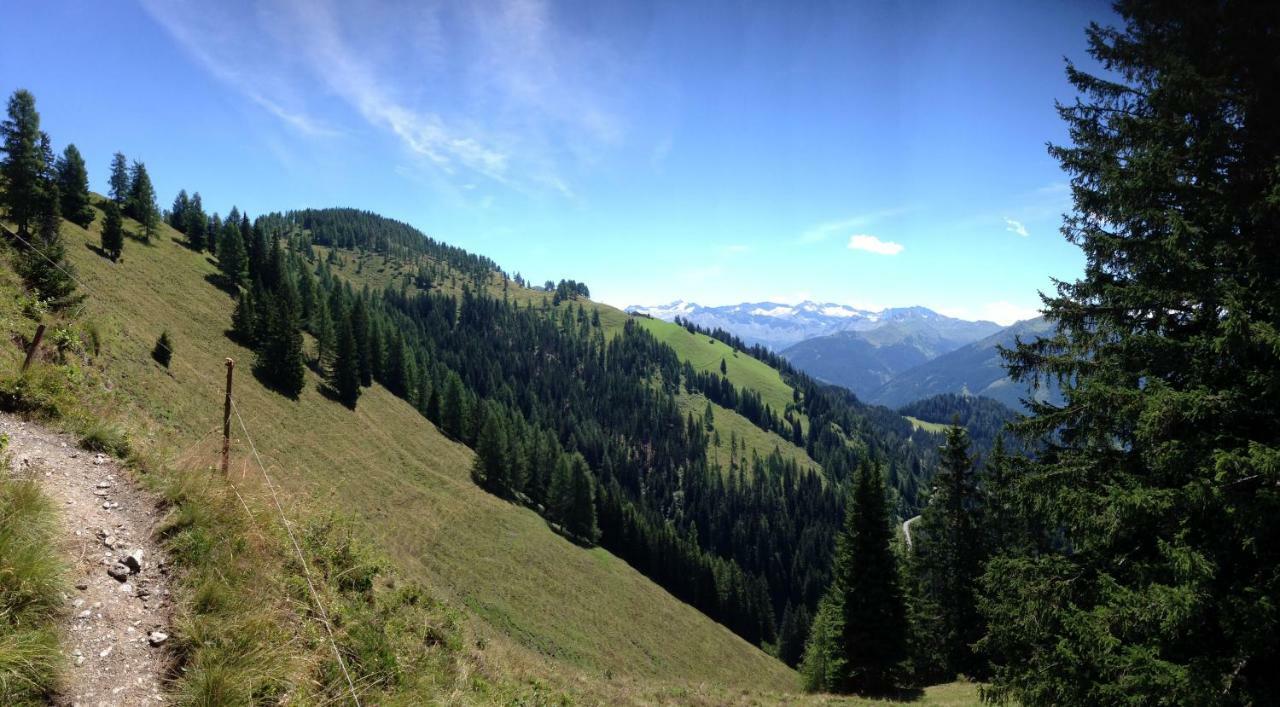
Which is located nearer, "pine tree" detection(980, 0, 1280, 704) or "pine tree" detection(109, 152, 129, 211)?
"pine tree" detection(980, 0, 1280, 704)

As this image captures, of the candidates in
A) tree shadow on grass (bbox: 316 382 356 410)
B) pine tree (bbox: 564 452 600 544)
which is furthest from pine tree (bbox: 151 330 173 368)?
pine tree (bbox: 564 452 600 544)

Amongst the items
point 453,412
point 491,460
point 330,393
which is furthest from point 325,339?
point 491,460

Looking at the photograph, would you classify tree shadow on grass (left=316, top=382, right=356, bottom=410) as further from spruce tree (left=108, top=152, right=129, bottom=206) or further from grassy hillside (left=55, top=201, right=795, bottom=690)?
spruce tree (left=108, top=152, right=129, bottom=206)

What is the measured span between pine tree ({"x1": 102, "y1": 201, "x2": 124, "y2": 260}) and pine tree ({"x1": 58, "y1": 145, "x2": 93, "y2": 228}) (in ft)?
22.4

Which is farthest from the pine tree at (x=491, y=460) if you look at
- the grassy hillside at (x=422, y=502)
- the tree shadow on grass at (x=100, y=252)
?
the tree shadow on grass at (x=100, y=252)

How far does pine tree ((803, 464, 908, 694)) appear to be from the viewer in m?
22.7

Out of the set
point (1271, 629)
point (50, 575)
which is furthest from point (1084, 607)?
point (50, 575)

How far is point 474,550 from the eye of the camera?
51094 mm

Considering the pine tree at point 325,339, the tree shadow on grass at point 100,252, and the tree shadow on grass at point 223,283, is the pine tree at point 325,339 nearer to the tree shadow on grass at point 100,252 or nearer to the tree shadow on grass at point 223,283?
the tree shadow on grass at point 223,283

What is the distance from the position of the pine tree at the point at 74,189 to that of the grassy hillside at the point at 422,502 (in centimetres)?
247

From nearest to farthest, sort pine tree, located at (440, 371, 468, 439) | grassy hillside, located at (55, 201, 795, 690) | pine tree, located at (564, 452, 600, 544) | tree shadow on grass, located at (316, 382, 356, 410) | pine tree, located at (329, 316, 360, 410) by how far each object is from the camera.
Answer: grassy hillside, located at (55, 201, 795, 690), tree shadow on grass, located at (316, 382, 356, 410), pine tree, located at (329, 316, 360, 410), pine tree, located at (564, 452, 600, 544), pine tree, located at (440, 371, 468, 439)

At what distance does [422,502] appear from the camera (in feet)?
184

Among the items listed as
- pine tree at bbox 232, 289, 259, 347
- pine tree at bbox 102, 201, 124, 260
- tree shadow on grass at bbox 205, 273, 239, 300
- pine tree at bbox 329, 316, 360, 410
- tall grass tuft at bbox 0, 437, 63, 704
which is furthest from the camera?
tree shadow on grass at bbox 205, 273, 239, 300

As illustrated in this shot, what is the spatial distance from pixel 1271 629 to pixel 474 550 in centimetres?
5311
